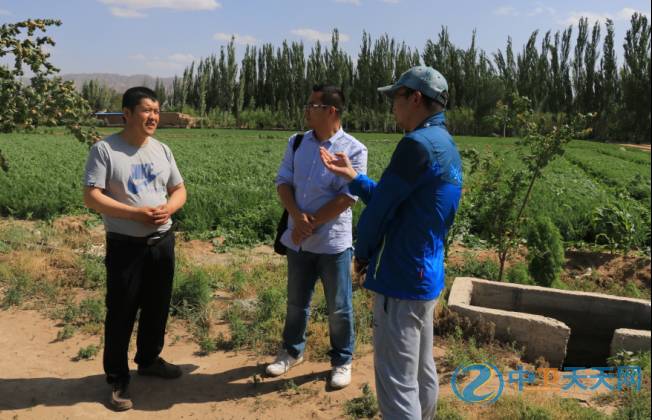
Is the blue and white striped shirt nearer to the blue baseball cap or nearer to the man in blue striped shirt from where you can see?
the man in blue striped shirt

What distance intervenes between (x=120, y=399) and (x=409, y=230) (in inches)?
88.5

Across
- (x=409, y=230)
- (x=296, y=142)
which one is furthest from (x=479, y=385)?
(x=296, y=142)

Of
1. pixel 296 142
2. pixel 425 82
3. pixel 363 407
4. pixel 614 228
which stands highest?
pixel 425 82

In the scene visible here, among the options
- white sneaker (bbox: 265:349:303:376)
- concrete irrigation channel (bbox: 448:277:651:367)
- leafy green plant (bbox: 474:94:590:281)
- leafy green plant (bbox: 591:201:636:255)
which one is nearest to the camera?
white sneaker (bbox: 265:349:303:376)

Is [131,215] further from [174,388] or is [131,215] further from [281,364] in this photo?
[281,364]

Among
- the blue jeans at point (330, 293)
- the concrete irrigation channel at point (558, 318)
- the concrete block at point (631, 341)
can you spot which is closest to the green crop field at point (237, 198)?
the concrete irrigation channel at point (558, 318)

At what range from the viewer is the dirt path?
3.50 metres

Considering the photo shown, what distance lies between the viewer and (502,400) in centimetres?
352

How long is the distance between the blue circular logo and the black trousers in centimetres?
208

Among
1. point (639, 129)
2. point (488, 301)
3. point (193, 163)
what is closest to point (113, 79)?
point (639, 129)

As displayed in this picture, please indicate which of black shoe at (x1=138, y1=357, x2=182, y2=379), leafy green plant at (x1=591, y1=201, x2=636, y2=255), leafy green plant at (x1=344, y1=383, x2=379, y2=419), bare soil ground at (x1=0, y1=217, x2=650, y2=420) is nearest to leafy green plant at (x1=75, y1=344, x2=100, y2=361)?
bare soil ground at (x1=0, y1=217, x2=650, y2=420)

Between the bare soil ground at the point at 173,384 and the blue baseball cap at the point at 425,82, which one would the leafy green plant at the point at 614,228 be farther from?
the blue baseball cap at the point at 425,82

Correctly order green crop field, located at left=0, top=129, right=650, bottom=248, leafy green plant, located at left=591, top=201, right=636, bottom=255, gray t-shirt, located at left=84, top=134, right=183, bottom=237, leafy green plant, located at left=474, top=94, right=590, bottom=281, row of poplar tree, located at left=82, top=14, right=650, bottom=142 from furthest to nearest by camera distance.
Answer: row of poplar tree, located at left=82, top=14, right=650, bottom=142 < green crop field, located at left=0, top=129, right=650, bottom=248 < leafy green plant, located at left=591, top=201, right=636, bottom=255 < leafy green plant, located at left=474, top=94, right=590, bottom=281 < gray t-shirt, located at left=84, top=134, right=183, bottom=237

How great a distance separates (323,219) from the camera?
11.6 ft
